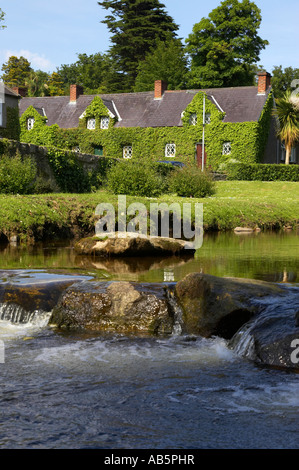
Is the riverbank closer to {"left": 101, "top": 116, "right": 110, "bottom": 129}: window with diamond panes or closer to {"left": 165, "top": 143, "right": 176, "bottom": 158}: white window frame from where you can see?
{"left": 165, "top": 143, "right": 176, "bottom": 158}: white window frame

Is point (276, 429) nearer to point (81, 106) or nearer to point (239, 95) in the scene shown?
point (239, 95)

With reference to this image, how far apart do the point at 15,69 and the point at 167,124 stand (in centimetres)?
3546

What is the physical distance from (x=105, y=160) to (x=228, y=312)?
71.5 feet

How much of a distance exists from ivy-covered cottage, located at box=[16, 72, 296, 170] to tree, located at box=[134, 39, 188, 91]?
7.96 metres

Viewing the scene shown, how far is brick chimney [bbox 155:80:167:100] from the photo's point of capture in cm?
4853

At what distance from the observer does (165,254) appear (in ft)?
46.2

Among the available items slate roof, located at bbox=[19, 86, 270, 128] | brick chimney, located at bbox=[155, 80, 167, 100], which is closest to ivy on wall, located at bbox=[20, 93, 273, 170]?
slate roof, located at bbox=[19, 86, 270, 128]

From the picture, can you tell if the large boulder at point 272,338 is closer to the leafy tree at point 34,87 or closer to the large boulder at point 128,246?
the large boulder at point 128,246

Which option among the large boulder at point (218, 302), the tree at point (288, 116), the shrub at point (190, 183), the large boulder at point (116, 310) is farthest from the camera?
the tree at point (288, 116)

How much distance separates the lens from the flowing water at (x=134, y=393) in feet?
14.2

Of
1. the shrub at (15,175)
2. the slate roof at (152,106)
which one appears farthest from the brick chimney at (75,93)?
the shrub at (15,175)

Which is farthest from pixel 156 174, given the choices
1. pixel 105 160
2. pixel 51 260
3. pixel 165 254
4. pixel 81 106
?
pixel 81 106

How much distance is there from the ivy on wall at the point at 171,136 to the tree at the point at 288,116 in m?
1.75

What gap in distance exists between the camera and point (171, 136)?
47.0m
